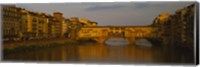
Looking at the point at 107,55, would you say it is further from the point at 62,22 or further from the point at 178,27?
the point at 178,27

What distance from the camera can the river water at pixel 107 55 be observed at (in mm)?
3178

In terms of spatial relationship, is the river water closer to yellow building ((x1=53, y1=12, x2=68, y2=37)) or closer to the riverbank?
the riverbank

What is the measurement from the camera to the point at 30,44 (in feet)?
11.1

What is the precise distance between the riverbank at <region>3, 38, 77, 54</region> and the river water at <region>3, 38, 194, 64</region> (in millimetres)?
40

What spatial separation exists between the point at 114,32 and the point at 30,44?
0.86 meters

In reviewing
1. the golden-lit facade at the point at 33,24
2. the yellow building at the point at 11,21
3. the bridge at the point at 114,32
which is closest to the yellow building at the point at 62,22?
the golden-lit facade at the point at 33,24

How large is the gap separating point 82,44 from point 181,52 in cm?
97

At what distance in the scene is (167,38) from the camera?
10.5 feet

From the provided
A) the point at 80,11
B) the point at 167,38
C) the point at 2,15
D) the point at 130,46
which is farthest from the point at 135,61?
the point at 2,15

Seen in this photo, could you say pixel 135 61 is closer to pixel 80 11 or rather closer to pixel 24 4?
pixel 80 11

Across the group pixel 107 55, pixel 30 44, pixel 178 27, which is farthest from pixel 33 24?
pixel 178 27

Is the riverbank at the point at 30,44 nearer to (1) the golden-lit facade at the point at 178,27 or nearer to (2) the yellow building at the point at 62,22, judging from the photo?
(2) the yellow building at the point at 62,22

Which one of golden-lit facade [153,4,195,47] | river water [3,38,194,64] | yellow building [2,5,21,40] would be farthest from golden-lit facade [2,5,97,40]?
golden-lit facade [153,4,195,47]

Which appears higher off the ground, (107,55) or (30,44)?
(30,44)
